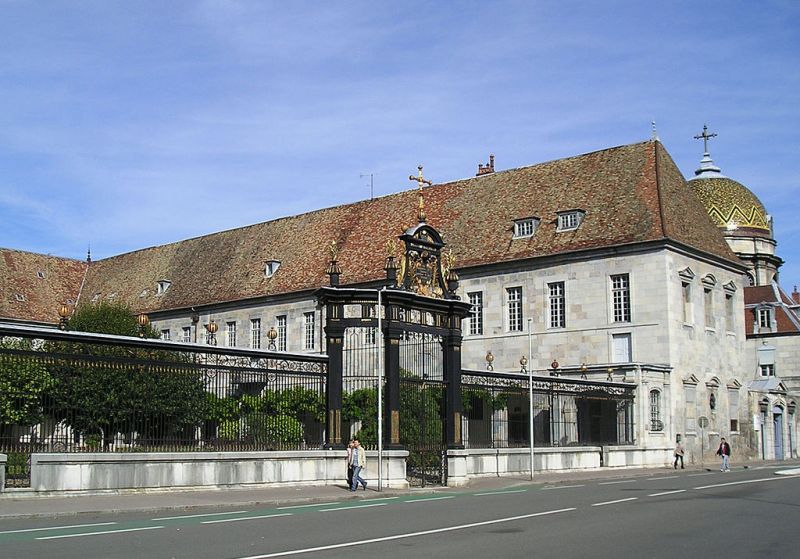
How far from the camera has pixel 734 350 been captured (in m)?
52.6

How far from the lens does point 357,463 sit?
984 inches

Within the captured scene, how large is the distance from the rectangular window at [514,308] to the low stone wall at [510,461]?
13.0 m

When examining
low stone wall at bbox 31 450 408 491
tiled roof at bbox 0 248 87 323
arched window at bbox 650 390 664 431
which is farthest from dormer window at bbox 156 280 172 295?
low stone wall at bbox 31 450 408 491

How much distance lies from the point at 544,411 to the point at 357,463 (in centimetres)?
1292

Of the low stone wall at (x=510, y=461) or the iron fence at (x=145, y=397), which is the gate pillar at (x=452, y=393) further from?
the iron fence at (x=145, y=397)

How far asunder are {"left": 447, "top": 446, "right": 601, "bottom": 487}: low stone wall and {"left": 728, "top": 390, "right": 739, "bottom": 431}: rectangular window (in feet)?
49.1

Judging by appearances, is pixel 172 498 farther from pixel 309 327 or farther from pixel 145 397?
pixel 309 327

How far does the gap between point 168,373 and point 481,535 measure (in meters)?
10.8

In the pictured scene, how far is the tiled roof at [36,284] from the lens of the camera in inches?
2650

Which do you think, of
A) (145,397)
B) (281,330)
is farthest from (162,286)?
(145,397)

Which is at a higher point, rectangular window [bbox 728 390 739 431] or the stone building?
the stone building

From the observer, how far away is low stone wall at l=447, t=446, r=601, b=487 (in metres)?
28.6

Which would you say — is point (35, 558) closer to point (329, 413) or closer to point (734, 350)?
point (329, 413)

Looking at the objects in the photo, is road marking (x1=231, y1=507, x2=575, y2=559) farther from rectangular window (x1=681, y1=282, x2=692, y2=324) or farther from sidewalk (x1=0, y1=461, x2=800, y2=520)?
rectangular window (x1=681, y1=282, x2=692, y2=324)
